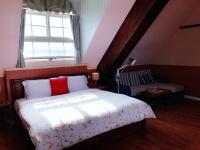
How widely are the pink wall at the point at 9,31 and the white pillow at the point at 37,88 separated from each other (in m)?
0.44

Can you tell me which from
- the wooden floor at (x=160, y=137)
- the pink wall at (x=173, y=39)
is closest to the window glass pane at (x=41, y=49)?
the wooden floor at (x=160, y=137)

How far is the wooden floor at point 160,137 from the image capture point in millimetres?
2584

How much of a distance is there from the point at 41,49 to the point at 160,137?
261 cm

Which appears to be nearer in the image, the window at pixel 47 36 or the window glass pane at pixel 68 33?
the window at pixel 47 36

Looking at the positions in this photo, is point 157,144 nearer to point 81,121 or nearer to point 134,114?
point 134,114

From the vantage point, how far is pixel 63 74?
383cm

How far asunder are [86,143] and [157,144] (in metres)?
0.98

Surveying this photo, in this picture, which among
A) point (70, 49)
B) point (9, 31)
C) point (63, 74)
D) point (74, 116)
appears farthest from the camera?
point (70, 49)

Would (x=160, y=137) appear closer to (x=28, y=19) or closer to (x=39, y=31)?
(x=39, y=31)

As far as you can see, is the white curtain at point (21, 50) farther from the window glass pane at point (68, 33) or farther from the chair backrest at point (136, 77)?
the chair backrest at point (136, 77)

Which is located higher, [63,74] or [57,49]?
[57,49]

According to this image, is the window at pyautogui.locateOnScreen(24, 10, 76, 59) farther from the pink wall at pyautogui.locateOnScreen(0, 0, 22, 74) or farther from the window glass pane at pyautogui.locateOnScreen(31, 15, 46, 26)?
the pink wall at pyautogui.locateOnScreen(0, 0, 22, 74)

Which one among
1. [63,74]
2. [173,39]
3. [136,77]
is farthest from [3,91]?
[173,39]

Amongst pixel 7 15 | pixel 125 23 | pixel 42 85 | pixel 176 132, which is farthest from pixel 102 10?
pixel 176 132
